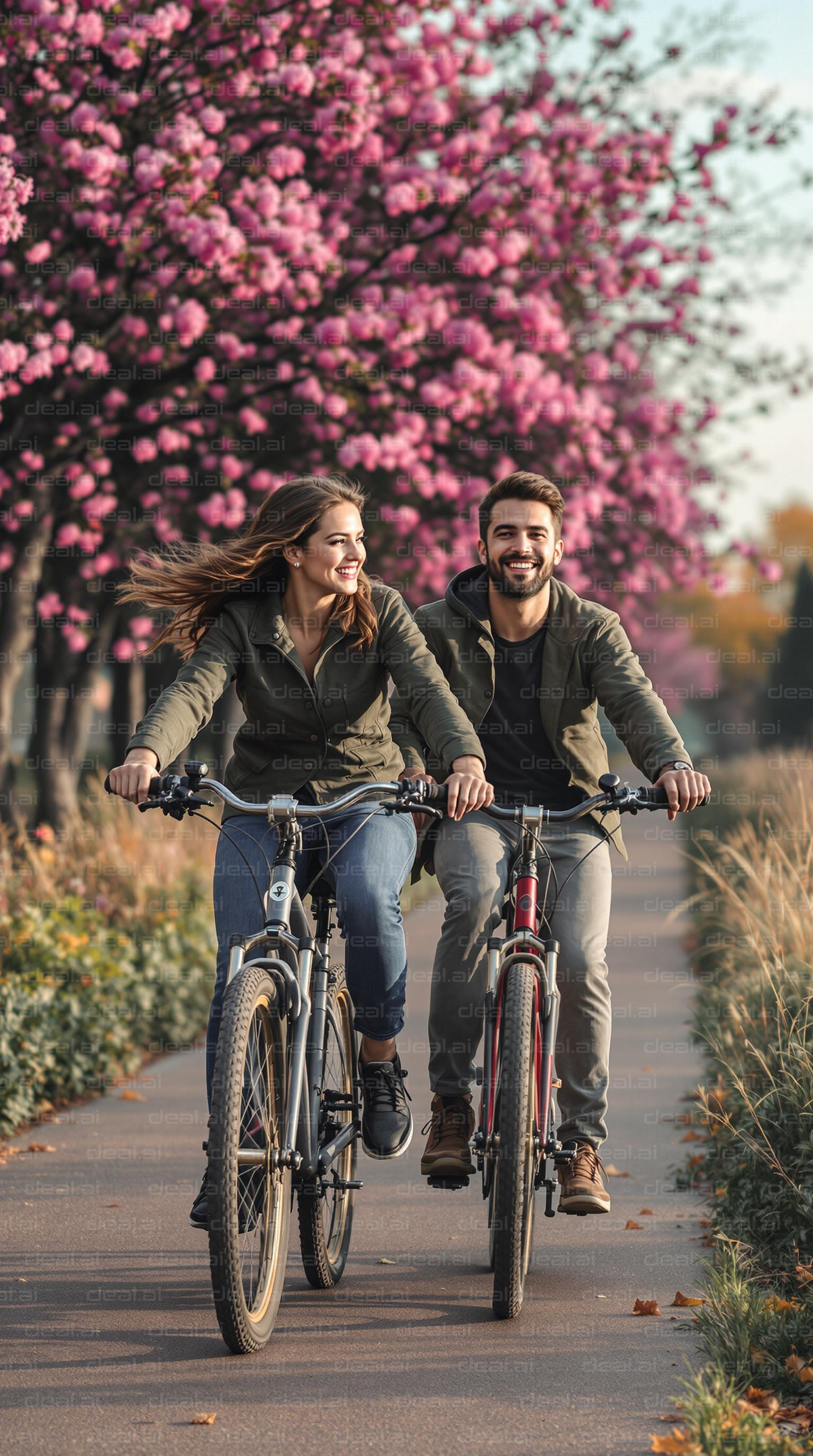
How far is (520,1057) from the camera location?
4164 mm

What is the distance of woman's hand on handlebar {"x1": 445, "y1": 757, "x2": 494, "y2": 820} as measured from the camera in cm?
420

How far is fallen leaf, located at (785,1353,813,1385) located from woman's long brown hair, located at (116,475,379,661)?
2060mm

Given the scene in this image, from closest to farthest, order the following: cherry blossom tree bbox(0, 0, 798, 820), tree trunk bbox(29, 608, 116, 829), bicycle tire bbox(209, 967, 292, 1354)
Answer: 1. bicycle tire bbox(209, 967, 292, 1354)
2. cherry blossom tree bbox(0, 0, 798, 820)
3. tree trunk bbox(29, 608, 116, 829)

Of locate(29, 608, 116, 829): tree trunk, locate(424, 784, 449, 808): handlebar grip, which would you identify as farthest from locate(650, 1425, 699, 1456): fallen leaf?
locate(29, 608, 116, 829): tree trunk

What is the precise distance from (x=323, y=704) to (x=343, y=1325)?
1.57 m

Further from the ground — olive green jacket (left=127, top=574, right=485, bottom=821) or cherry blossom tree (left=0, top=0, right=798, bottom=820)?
cherry blossom tree (left=0, top=0, right=798, bottom=820)

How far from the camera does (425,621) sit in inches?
200

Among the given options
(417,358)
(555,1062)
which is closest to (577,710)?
(555,1062)

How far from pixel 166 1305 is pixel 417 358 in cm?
903

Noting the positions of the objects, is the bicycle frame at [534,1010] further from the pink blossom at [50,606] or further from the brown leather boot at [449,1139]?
the pink blossom at [50,606]

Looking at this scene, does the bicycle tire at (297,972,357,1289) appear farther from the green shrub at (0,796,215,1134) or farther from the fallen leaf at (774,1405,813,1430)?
the green shrub at (0,796,215,1134)

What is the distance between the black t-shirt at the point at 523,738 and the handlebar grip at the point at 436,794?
0.73 metres

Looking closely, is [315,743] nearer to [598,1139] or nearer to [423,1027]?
[598,1139]

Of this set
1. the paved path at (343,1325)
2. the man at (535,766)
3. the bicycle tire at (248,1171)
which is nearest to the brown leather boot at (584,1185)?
the man at (535,766)
